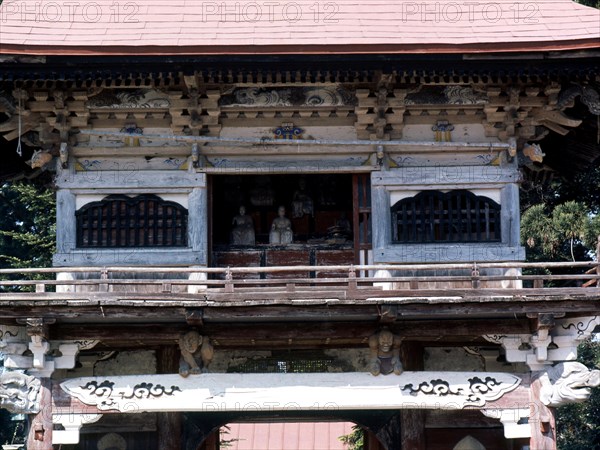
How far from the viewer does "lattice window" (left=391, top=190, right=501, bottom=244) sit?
20.0 meters

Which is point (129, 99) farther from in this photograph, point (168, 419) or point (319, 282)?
point (168, 419)

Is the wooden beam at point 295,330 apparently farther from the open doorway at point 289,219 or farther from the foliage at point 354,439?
the foliage at point 354,439

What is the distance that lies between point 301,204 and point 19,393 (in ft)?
22.8

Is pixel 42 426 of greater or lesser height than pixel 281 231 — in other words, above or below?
below

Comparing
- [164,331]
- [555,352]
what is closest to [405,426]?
[555,352]

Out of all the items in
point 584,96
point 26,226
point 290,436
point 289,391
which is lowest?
point 290,436

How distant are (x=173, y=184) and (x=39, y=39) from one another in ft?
10.1

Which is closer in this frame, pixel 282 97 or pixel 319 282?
pixel 319 282

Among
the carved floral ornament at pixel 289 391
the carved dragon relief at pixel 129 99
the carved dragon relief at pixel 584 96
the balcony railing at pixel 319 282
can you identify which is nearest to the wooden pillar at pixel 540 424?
the carved floral ornament at pixel 289 391

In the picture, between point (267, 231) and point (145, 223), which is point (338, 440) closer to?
point (267, 231)

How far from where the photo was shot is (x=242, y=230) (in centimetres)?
2206

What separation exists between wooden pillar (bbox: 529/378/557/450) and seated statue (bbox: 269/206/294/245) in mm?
5618

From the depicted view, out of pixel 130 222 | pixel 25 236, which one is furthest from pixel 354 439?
pixel 130 222

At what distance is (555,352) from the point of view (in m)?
18.2
